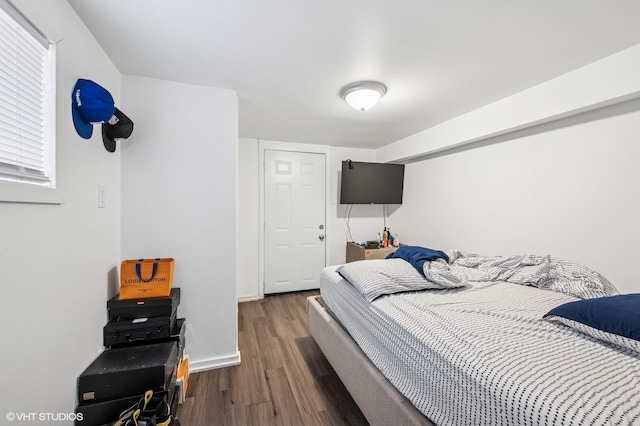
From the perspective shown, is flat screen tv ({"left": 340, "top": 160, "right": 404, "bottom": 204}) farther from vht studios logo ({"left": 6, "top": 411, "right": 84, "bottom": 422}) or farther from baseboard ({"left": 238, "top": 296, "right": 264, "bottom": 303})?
vht studios logo ({"left": 6, "top": 411, "right": 84, "bottom": 422})

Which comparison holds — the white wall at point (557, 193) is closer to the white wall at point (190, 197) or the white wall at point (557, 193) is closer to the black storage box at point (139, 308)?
the white wall at point (190, 197)

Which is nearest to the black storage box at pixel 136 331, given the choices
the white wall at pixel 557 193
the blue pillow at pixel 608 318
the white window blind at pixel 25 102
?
the white window blind at pixel 25 102

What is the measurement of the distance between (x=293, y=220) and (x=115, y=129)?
250 cm

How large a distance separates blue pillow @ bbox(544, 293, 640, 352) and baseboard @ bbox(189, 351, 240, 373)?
2.24 m

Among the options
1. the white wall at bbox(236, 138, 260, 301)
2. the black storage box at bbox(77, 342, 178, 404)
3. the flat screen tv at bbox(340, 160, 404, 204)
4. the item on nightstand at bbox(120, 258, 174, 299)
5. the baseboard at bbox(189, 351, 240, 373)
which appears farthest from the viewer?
the flat screen tv at bbox(340, 160, 404, 204)

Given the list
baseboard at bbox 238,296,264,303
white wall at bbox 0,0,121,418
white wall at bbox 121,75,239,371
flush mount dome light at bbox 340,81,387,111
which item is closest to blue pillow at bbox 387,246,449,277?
flush mount dome light at bbox 340,81,387,111

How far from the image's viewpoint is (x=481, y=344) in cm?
108

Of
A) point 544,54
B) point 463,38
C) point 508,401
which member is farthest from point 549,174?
point 508,401

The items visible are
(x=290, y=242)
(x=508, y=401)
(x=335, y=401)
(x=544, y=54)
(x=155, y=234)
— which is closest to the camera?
(x=508, y=401)

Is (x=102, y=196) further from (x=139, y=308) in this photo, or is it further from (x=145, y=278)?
Result: (x=139, y=308)

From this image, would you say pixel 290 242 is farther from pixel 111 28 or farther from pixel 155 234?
pixel 111 28

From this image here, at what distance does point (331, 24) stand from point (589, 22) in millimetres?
1345

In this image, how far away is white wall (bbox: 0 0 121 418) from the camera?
902 millimetres

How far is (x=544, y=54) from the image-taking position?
1562 millimetres
